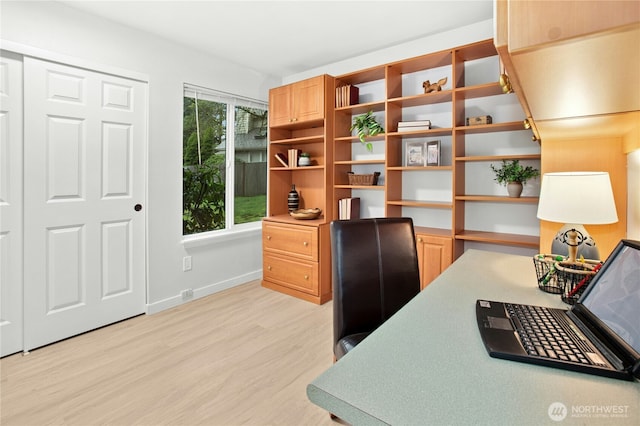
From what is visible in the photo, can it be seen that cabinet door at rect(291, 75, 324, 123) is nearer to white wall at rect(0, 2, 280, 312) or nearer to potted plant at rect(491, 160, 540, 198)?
white wall at rect(0, 2, 280, 312)

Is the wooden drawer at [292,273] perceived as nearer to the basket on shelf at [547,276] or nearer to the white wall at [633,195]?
the basket on shelf at [547,276]

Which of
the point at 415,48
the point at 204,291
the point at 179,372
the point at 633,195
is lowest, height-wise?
the point at 179,372

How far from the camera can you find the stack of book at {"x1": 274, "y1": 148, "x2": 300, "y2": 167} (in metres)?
3.83

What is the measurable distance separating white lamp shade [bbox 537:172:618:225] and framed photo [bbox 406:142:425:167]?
5.14ft

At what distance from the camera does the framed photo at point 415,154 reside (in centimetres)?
306

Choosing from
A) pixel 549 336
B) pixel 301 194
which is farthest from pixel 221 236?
pixel 549 336

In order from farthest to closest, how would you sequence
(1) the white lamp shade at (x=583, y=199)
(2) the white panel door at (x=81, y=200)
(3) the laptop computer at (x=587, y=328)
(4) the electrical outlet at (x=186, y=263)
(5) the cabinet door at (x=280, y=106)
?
(5) the cabinet door at (x=280, y=106) < (4) the electrical outlet at (x=186, y=263) < (2) the white panel door at (x=81, y=200) < (1) the white lamp shade at (x=583, y=199) < (3) the laptop computer at (x=587, y=328)

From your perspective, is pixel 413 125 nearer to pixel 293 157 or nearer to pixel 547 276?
pixel 293 157

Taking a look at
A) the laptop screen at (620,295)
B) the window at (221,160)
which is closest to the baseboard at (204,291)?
the window at (221,160)

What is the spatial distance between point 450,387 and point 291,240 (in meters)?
2.96

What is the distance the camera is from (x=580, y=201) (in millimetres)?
1447

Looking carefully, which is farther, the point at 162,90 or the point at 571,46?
the point at 162,90

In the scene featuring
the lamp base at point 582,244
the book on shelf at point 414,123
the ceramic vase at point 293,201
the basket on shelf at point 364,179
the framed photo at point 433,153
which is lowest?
the lamp base at point 582,244

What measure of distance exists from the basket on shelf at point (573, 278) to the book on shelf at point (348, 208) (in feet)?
7.76
